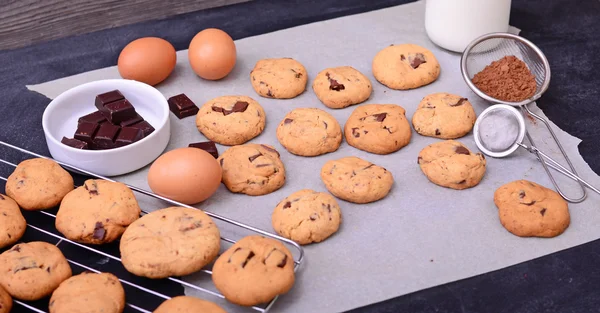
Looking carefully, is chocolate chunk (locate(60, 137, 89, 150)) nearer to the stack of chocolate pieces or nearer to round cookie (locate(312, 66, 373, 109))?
the stack of chocolate pieces

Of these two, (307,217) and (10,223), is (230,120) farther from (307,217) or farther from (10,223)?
(10,223)

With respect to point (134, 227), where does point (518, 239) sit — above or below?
below

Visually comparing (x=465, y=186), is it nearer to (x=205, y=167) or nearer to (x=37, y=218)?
(x=205, y=167)

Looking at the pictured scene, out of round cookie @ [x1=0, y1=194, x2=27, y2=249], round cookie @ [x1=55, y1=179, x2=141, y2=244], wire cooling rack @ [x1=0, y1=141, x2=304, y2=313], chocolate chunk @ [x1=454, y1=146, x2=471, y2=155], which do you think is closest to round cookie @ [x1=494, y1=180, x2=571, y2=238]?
chocolate chunk @ [x1=454, y1=146, x2=471, y2=155]

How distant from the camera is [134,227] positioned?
69.6 inches

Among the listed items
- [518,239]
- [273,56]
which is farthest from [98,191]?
[518,239]

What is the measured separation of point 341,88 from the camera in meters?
2.33

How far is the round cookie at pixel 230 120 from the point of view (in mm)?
2193

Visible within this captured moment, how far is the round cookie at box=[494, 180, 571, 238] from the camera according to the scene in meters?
1.84

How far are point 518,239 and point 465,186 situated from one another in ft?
0.75

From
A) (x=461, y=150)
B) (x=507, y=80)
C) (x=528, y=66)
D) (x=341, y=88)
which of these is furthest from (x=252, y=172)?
(x=528, y=66)

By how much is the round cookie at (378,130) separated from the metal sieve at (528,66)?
0.24 metres

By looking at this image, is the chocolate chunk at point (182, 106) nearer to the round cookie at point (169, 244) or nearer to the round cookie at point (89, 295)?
the round cookie at point (169, 244)

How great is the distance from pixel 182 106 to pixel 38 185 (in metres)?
0.57
